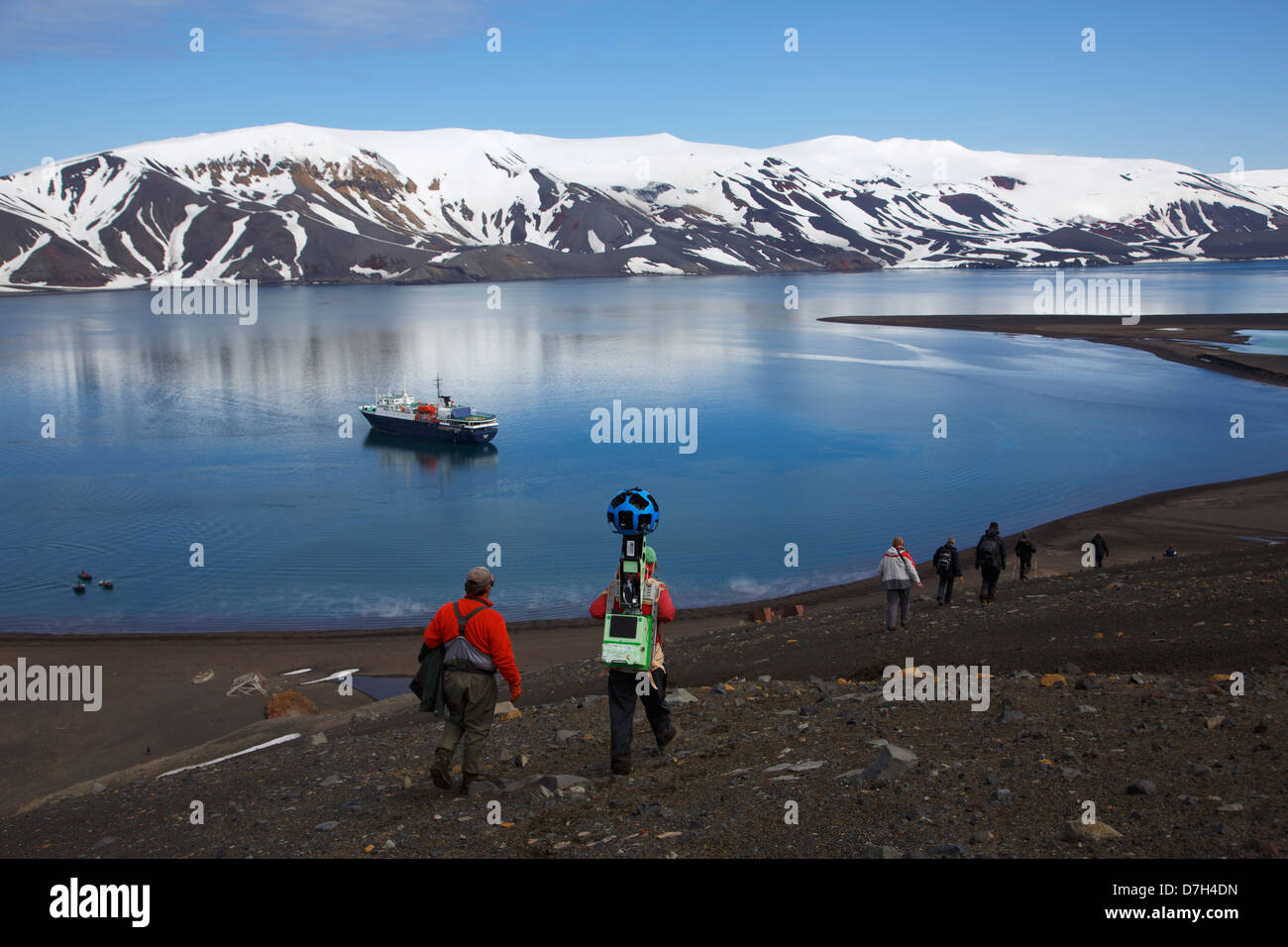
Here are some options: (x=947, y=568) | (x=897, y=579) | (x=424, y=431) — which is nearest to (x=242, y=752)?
(x=897, y=579)

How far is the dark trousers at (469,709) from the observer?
7.81 metres

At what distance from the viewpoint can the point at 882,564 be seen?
1462cm

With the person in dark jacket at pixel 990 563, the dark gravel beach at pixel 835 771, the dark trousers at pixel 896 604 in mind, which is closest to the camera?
the dark gravel beach at pixel 835 771

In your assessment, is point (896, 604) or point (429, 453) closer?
point (896, 604)

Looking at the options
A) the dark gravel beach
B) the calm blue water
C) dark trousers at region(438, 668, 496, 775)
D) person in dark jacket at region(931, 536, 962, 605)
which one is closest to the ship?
the calm blue water

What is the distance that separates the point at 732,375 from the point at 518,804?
69.3 meters

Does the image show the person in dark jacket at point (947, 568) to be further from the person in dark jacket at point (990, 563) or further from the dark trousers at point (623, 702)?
the dark trousers at point (623, 702)

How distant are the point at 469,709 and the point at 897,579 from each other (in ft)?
26.9

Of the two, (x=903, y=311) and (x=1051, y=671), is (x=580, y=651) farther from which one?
(x=903, y=311)

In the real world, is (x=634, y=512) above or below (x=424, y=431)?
above

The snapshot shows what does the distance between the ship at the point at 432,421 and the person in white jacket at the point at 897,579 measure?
37769 mm

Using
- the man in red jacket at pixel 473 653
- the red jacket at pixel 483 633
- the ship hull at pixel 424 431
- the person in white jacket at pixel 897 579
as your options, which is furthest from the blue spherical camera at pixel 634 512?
the ship hull at pixel 424 431

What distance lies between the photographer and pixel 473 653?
305 inches

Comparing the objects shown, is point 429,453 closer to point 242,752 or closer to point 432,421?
point 432,421
